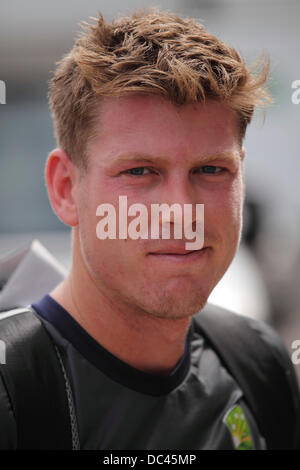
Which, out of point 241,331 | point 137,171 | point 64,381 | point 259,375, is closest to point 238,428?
point 259,375

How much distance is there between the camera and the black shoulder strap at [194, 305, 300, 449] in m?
1.94

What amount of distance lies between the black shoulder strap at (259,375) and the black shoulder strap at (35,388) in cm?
67

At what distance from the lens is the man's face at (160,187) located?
1.54 meters

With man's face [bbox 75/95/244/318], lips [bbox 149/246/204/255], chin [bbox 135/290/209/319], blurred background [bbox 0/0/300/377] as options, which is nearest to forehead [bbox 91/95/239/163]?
man's face [bbox 75/95/244/318]

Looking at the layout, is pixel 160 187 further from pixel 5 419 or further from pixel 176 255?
pixel 5 419

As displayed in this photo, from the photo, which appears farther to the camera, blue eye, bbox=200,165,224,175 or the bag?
blue eye, bbox=200,165,224,175

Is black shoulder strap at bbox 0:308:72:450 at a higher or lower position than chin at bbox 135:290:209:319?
lower

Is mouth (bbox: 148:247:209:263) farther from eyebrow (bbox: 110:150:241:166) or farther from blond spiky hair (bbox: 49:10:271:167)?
blond spiky hair (bbox: 49:10:271:167)

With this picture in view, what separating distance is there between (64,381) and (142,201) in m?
0.52

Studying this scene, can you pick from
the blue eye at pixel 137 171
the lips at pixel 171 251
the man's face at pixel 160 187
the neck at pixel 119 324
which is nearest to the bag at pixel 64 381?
the neck at pixel 119 324

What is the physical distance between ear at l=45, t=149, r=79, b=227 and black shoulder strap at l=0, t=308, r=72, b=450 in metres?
0.36

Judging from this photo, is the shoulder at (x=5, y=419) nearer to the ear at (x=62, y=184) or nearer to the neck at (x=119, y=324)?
the neck at (x=119, y=324)

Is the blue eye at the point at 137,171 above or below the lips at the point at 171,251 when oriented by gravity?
above

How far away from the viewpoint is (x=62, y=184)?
5.78 feet
